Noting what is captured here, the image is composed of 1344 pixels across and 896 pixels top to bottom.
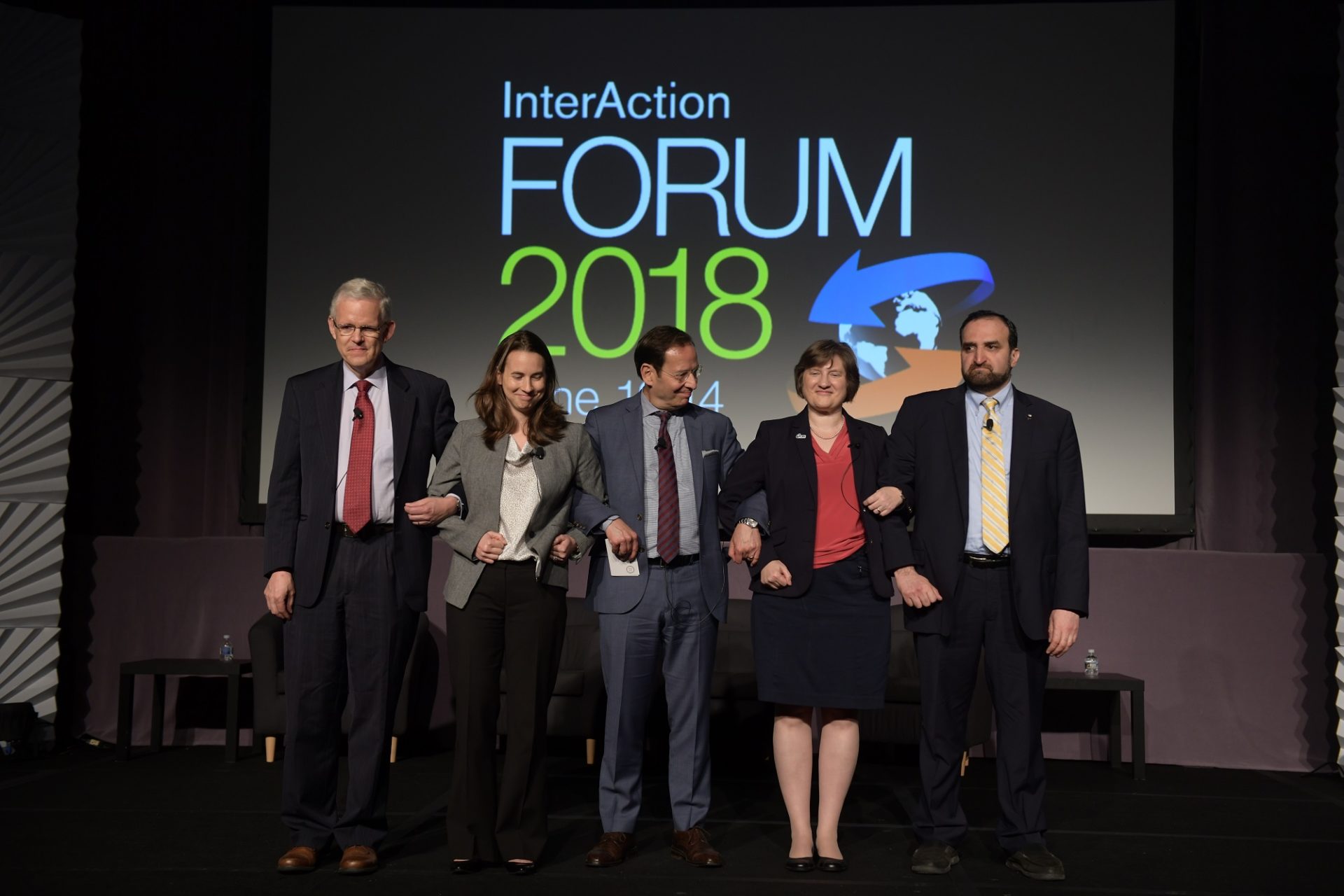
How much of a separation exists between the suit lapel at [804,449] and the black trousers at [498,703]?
0.79m

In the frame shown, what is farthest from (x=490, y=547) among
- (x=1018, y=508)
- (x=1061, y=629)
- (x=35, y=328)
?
(x=35, y=328)

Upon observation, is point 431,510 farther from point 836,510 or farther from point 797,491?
point 836,510

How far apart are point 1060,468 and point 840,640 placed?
2.69 ft

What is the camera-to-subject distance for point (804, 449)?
325 centimetres

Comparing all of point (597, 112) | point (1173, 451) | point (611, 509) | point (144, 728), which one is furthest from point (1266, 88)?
point (144, 728)

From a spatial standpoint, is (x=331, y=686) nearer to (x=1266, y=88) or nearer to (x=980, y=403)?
(x=980, y=403)

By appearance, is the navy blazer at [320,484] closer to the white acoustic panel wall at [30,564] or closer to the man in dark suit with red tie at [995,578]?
the man in dark suit with red tie at [995,578]

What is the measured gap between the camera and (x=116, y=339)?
5883mm

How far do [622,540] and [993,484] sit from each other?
3.60ft

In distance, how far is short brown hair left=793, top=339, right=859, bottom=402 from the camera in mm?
3219

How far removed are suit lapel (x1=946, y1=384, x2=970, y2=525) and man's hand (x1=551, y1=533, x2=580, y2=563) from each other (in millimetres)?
1131

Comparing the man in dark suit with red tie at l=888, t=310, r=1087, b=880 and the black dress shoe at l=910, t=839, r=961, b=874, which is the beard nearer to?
the man in dark suit with red tie at l=888, t=310, r=1087, b=880

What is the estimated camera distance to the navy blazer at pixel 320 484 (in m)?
3.10

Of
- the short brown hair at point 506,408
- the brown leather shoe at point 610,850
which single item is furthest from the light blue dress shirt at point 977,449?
the brown leather shoe at point 610,850
